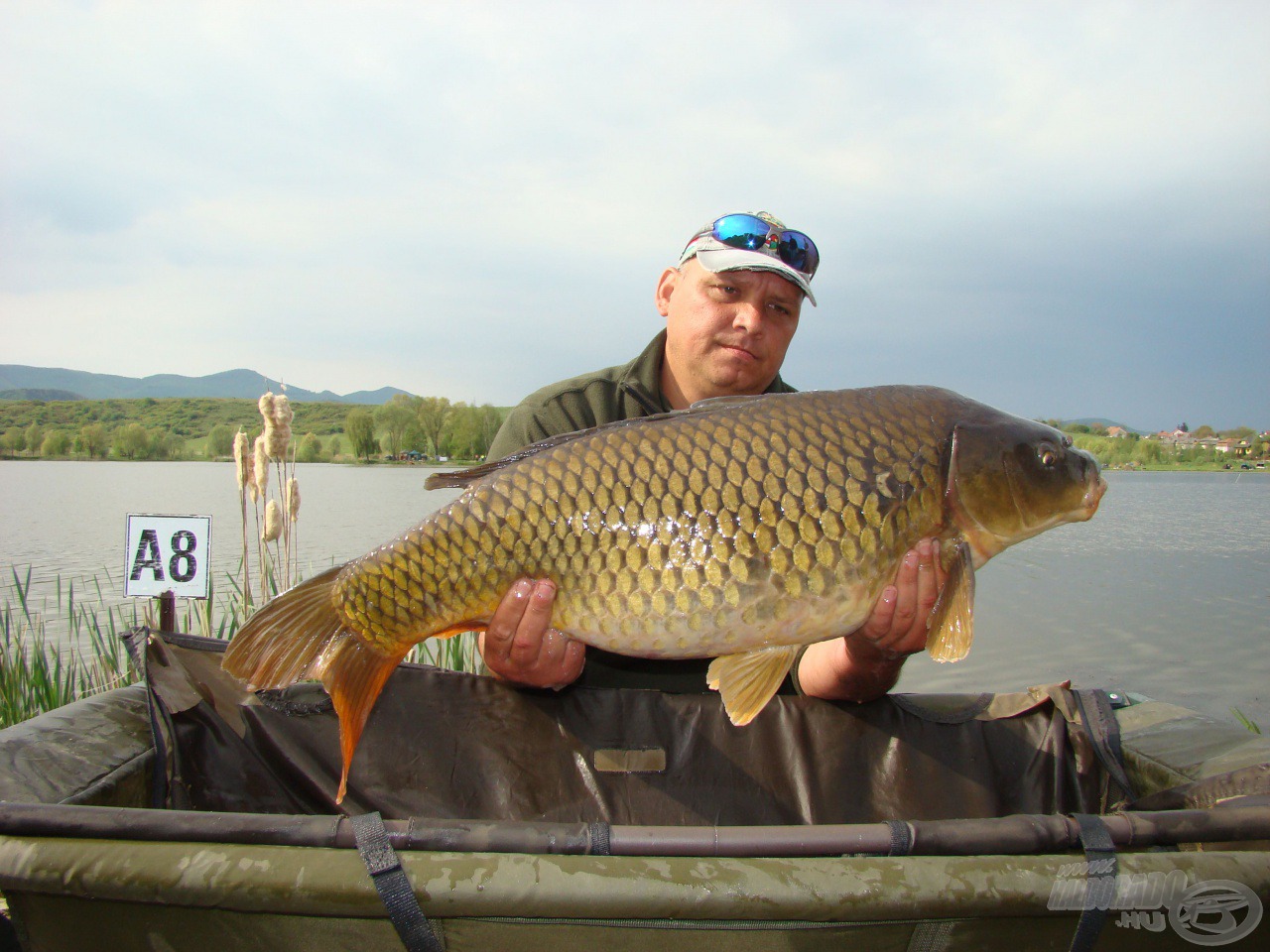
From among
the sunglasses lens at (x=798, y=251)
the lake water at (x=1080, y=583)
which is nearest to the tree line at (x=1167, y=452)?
the lake water at (x=1080, y=583)

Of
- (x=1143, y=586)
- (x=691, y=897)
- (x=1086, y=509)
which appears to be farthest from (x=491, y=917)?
(x=1143, y=586)

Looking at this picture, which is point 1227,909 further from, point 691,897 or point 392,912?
point 392,912

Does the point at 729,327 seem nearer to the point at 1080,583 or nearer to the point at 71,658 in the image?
the point at 71,658

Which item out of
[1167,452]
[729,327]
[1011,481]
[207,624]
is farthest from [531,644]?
[1167,452]

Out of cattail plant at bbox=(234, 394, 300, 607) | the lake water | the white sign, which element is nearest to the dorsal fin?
the white sign

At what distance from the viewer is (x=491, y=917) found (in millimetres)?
795

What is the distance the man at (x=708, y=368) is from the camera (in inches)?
61.6

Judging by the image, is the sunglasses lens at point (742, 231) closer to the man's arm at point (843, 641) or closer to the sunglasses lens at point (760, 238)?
the sunglasses lens at point (760, 238)

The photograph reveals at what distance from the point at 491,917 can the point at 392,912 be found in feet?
0.32

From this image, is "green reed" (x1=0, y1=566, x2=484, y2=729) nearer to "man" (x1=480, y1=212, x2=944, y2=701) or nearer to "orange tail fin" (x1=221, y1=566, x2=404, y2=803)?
"orange tail fin" (x1=221, y1=566, x2=404, y2=803)

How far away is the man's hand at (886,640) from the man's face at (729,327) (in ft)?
2.26

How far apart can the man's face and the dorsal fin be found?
58 centimetres

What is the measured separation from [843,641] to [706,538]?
487mm

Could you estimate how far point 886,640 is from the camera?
4.35 ft
